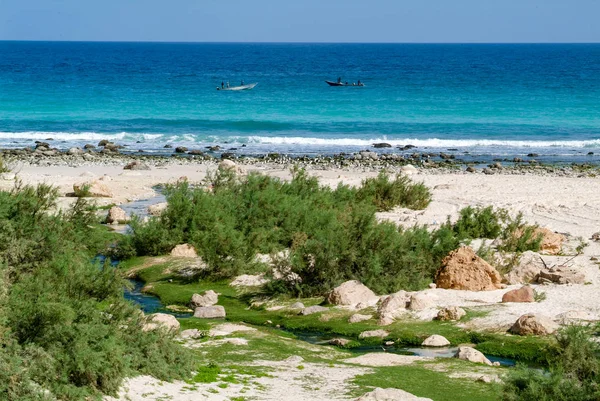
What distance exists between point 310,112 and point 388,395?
178 ft

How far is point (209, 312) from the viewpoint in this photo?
17.7 meters

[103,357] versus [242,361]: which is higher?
[103,357]

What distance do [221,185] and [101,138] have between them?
2674 cm

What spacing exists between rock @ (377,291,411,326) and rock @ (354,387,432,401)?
4.89 meters

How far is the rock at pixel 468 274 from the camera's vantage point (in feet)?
61.5

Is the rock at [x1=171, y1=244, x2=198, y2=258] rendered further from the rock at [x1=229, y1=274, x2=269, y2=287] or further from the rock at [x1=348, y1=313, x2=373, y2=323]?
the rock at [x1=348, y1=313, x2=373, y2=323]

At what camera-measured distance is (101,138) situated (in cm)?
5150

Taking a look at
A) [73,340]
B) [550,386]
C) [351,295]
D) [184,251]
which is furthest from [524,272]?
[73,340]

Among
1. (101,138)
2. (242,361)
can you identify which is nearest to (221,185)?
(242,361)

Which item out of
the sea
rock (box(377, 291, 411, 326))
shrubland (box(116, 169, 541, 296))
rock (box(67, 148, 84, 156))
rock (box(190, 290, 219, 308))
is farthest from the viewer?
the sea

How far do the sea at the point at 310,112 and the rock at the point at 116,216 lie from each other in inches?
757

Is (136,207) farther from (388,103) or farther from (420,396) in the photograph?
(388,103)

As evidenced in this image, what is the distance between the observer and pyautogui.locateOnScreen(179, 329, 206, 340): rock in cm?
1558

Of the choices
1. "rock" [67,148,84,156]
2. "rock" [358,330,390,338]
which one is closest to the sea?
"rock" [67,148,84,156]
